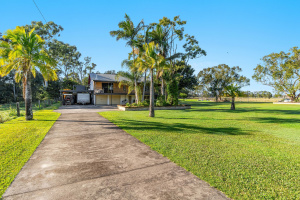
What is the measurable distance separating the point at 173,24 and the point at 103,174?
2660cm

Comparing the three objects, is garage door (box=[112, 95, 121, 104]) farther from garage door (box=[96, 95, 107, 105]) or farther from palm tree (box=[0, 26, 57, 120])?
palm tree (box=[0, 26, 57, 120])

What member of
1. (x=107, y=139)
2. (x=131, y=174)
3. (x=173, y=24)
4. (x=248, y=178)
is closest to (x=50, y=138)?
(x=107, y=139)

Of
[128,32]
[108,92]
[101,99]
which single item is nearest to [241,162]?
[128,32]

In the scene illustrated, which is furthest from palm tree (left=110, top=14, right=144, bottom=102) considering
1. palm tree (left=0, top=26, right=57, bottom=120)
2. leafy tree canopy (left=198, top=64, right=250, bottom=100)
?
leafy tree canopy (left=198, top=64, right=250, bottom=100)

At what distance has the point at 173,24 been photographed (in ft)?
83.7

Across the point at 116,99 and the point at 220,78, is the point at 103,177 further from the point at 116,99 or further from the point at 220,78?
the point at 220,78

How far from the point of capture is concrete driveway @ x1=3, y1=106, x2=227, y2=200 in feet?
8.90

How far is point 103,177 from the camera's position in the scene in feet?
10.8

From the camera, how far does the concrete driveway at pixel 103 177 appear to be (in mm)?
2713

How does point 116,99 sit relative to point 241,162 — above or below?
above

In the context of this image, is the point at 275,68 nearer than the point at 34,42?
No

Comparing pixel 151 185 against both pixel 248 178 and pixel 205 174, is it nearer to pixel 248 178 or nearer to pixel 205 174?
pixel 205 174

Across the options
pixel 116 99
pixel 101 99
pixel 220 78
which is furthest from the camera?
pixel 220 78

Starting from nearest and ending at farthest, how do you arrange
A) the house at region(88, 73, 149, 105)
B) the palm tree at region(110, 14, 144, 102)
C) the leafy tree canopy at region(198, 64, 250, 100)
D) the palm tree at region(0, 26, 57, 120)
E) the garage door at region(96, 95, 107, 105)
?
the palm tree at region(0, 26, 57, 120) < the palm tree at region(110, 14, 144, 102) < the house at region(88, 73, 149, 105) < the garage door at region(96, 95, 107, 105) < the leafy tree canopy at region(198, 64, 250, 100)
